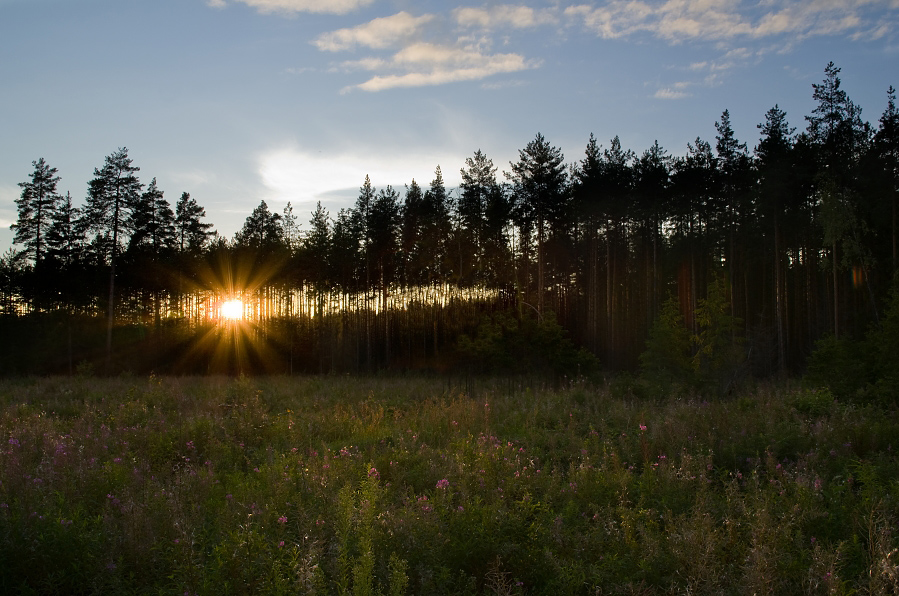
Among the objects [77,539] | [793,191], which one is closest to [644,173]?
[793,191]

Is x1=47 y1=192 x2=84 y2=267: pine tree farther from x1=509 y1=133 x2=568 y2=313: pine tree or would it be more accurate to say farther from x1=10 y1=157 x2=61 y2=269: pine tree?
x1=509 y1=133 x2=568 y2=313: pine tree

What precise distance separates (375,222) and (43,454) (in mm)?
33968

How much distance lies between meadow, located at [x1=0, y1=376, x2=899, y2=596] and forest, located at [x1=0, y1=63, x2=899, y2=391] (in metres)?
19.8

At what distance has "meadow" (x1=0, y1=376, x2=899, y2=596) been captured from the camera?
3801mm

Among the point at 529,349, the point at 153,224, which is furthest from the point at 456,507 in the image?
the point at 153,224

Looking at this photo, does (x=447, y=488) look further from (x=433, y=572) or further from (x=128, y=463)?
A: (x=128, y=463)

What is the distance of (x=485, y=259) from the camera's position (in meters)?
38.4

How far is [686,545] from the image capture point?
412cm

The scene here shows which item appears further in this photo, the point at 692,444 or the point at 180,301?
the point at 180,301

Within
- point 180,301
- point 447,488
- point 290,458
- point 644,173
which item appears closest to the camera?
point 447,488

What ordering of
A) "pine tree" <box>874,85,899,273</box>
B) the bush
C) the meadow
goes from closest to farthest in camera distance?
1. the meadow
2. the bush
3. "pine tree" <box>874,85,899,273</box>

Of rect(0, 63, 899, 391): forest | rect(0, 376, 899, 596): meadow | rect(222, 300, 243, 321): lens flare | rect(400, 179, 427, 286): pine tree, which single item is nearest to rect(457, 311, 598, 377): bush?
rect(0, 63, 899, 391): forest

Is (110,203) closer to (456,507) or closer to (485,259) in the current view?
(485,259)

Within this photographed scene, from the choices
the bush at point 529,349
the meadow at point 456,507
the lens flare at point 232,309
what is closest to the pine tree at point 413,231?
the lens flare at point 232,309
